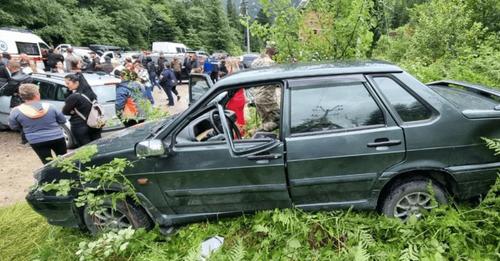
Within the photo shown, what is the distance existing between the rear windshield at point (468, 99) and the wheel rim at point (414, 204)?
88 centimetres

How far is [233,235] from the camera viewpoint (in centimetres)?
331

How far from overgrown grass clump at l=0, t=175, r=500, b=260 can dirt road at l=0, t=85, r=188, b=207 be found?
2176mm

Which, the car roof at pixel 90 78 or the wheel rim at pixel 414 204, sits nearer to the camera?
the wheel rim at pixel 414 204

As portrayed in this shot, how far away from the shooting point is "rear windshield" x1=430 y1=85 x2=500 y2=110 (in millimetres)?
3072

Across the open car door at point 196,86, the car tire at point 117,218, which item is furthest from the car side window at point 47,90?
the car tire at point 117,218

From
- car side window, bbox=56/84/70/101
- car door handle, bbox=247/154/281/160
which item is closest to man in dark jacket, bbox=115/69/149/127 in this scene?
car side window, bbox=56/84/70/101

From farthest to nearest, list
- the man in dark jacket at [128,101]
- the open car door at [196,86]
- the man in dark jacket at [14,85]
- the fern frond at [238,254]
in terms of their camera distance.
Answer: the man in dark jacket at [14,85] < the man in dark jacket at [128,101] < the open car door at [196,86] < the fern frond at [238,254]

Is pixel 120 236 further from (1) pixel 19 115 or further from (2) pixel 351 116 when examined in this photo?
(1) pixel 19 115

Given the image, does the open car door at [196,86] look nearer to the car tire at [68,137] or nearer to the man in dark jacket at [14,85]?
the car tire at [68,137]

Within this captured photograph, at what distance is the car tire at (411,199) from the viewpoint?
10.1 feet

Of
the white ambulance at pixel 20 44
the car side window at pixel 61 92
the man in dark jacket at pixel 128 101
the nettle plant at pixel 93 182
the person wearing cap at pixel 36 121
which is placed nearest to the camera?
the nettle plant at pixel 93 182

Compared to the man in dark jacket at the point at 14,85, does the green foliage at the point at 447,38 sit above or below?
above

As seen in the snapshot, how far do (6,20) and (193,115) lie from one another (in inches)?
1178

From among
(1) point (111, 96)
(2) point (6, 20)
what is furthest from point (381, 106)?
(2) point (6, 20)
